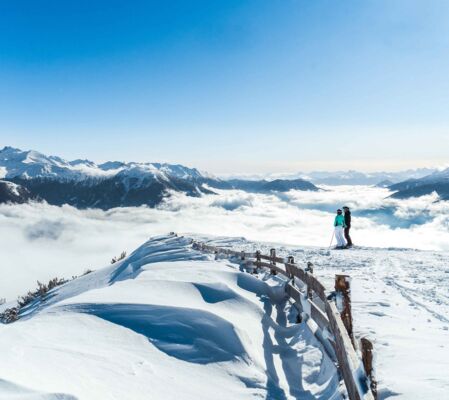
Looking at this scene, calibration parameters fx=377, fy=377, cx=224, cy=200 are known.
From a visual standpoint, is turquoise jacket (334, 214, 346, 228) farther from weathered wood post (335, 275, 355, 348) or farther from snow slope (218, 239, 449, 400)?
weathered wood post (335, 275, 355, 348)

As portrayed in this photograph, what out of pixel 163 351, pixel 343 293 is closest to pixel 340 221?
pixel 343 293

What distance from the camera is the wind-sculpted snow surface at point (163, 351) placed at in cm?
486

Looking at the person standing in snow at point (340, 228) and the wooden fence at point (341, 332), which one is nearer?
the wooden fence at point (341, 332)

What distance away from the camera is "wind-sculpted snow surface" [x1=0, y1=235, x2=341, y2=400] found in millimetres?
4855

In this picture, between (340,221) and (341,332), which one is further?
(340,221)

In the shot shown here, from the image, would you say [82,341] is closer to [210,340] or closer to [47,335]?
[47,335]

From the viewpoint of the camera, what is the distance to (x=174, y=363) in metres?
6.12

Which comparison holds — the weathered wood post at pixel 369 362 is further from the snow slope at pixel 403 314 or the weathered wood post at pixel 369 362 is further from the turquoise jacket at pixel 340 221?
the turquoise jacket at pixel 340 221

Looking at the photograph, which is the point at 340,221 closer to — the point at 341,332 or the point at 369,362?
the point at 341,332

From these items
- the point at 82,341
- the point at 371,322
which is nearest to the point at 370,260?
the point at 371,322

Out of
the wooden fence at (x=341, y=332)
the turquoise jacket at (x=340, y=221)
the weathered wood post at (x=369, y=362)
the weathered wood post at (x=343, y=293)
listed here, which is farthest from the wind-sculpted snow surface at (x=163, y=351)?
the turquoise jacket at (x=340, y=221)

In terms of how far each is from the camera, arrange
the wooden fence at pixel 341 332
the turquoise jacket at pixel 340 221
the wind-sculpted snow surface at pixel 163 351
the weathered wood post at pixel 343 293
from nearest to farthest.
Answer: the wooden fence at pixel 341 332 < the wind-sculpted snow surface at pixel 163 351 < the weathered wood post at pixel 343 293 < the turquoise jacket at pixel 340 221

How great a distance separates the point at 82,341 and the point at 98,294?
9.14ft

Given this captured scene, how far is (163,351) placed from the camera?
6.40 meters
